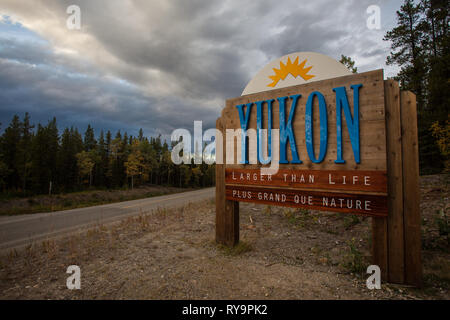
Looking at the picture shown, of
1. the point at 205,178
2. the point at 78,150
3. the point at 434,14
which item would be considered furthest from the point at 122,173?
the point at 434,14

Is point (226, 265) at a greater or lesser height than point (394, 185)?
lesser

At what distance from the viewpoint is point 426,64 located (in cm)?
1684

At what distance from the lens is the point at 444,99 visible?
14.4 meters

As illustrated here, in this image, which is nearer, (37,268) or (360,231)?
(37,268)

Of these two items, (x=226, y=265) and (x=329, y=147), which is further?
(x=226, y=265)

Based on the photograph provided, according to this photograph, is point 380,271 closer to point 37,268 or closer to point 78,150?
point 37,268

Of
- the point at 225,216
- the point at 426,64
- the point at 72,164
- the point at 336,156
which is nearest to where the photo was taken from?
the point at 336,156

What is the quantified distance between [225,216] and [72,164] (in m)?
48.9

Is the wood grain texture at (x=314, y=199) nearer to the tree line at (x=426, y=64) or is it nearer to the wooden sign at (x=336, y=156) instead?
the wooden sign at (x=336, y=156)

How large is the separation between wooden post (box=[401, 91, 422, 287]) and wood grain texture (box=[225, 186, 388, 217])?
308 mm

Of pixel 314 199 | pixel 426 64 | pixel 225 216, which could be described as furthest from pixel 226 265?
pixel 426 64

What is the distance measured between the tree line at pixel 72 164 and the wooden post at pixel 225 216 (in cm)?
3541

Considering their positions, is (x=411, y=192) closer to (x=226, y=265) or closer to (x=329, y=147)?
(x=329, y=147)
